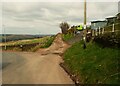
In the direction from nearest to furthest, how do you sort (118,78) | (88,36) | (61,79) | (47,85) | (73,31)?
(118,78)
(47,85)
(61,79)
(88,36)
(73,31)

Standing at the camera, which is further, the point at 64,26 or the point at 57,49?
the point at 64,26

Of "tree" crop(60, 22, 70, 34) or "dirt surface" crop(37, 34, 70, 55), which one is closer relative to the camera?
"dirt surface" crop(37, 34, 70, 55)

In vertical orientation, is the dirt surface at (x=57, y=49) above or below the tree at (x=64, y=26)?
→ below

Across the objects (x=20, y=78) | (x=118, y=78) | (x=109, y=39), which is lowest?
(x=20, y=78)

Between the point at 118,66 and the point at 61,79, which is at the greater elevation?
the point at 118,66

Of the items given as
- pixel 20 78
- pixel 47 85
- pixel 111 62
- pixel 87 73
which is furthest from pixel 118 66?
pixel 20 78

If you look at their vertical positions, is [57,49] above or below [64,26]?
below

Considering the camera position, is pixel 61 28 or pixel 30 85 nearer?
pixel 30 85

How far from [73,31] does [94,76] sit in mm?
46538

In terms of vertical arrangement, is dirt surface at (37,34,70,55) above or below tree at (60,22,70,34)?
below

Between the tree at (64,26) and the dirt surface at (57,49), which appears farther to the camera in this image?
the tree at (64,26)

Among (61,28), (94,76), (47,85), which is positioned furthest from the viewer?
(61,28)

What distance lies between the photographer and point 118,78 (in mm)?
12641

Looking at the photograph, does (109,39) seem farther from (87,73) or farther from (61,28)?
(61,28)
